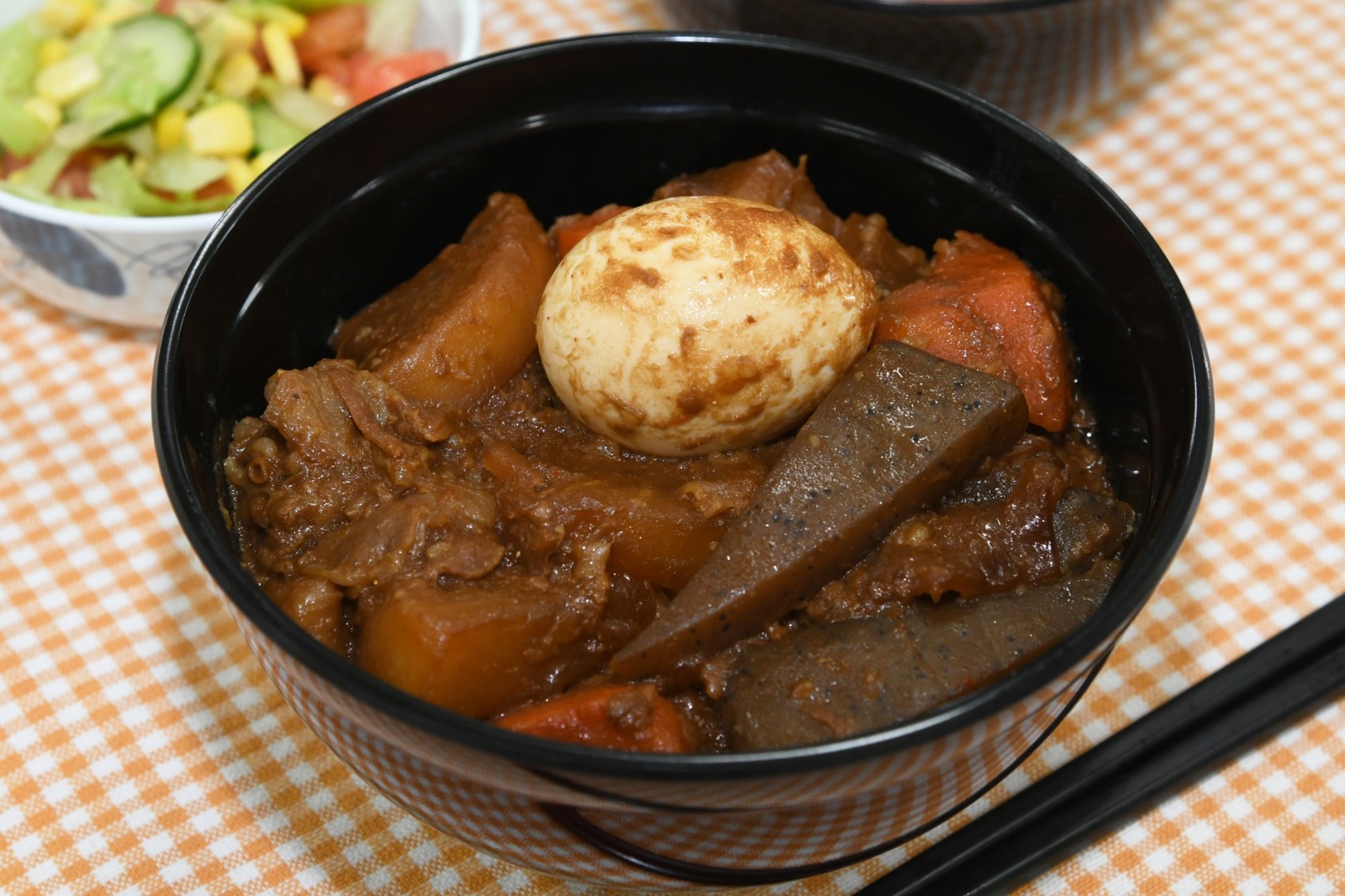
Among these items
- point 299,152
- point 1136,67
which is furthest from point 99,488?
point 1136,67

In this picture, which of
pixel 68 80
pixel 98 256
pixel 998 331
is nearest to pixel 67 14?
pixel 68 80

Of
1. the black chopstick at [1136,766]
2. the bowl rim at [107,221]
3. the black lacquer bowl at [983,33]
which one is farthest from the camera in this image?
the black lacquer bowl at [983,33]

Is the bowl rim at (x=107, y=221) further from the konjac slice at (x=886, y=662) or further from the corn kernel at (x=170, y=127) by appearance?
the konjac slice at (x=886, y=662)

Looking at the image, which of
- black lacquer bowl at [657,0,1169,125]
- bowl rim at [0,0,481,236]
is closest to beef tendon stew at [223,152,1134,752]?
bowl rim at [0,0,481,236]

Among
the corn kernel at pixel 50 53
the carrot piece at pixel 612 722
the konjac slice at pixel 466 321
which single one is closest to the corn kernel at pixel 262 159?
the corn kernel at pixel 50 53

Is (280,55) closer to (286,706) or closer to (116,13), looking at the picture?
(116,13)

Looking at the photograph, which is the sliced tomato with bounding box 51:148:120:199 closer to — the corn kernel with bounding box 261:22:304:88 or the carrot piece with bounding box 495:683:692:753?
the corn kernel with bounding box 261:22:304:88

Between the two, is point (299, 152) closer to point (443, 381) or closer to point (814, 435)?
point (443, 381)
